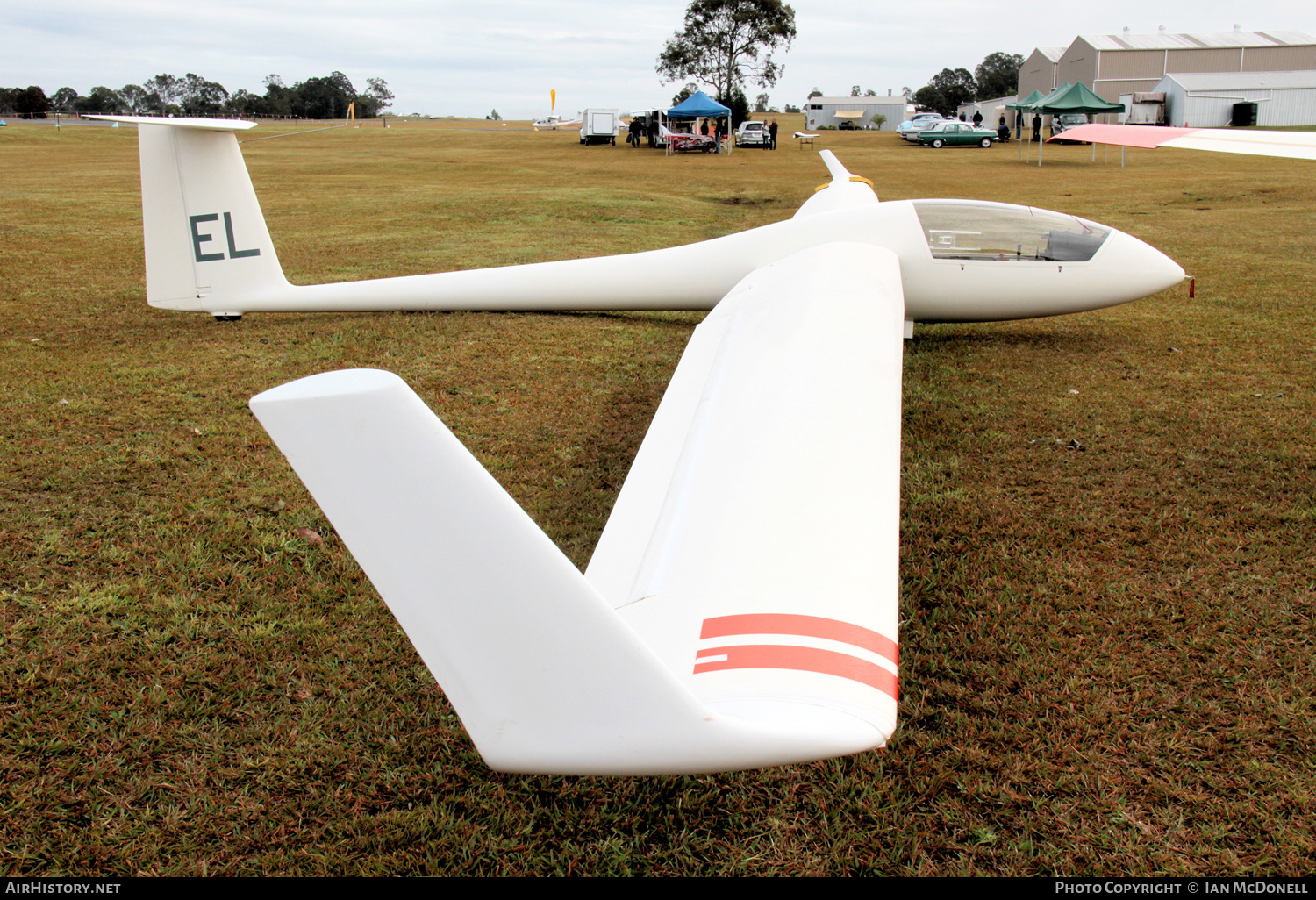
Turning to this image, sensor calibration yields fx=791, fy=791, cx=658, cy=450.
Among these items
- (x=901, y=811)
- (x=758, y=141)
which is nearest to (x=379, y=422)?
(x=901, y=811)

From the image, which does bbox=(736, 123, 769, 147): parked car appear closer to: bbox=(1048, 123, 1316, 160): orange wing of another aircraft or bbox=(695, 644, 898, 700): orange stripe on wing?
bbox=(1048, 123, 1316, 160): orange wing of another aircraft

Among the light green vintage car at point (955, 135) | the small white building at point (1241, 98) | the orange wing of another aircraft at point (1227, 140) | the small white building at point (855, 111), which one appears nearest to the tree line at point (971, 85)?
the small white building at point (855, 111)

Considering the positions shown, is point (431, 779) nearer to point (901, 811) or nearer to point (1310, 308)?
point (901, 811)

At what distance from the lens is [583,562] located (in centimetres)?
362

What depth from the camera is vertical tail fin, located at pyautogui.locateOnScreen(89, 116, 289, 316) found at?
6406 mm

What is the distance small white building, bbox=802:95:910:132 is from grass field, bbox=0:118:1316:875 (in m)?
75.5

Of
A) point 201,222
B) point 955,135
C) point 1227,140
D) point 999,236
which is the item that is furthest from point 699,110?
point 1227,140

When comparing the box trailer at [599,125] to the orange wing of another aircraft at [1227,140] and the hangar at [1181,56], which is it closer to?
the orange wing of another aircraft at [1227,140]

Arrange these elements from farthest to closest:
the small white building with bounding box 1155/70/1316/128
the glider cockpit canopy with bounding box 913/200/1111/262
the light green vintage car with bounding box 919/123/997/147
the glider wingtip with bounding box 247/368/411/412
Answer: the small white building with bounding box 1155/70/1316/128 → the light green vintage car with bounding box 919/123/997/147 → the glider cockpit canopy with bounding box 913/200/1111/262 → the glider wingtip with bounding box 247/368/411/412

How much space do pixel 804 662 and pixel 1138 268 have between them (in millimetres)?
6577

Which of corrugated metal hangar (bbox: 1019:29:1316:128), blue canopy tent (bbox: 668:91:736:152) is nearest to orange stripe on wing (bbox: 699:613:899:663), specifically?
blue canopy tent (bbox: 668:91:736:152)

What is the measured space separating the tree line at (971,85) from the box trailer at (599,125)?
54933 mm

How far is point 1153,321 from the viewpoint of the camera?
7.50 meters

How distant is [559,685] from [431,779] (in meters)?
1.30
